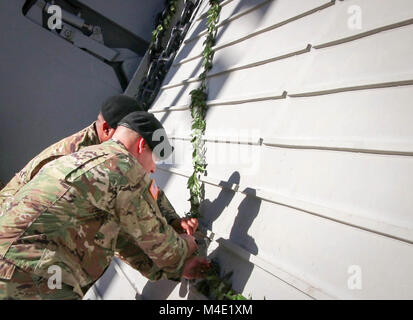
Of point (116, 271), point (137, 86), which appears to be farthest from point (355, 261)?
point (137, 86)

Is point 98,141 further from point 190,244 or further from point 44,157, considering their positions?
point 190,244

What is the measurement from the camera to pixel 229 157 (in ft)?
7.89

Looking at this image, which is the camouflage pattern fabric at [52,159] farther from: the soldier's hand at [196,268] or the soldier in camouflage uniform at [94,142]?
the soldier's hand at [196,268]

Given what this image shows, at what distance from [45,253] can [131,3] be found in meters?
4.27

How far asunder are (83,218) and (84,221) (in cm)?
3

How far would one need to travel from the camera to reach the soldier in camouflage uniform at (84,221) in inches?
62.4

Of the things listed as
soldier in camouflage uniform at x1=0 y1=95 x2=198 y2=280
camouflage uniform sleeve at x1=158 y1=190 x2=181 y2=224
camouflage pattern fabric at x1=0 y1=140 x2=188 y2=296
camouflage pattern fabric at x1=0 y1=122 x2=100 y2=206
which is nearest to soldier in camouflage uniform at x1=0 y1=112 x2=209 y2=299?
camouflage pattern fabric at x1=0 y1=140 x2=188 y2=296

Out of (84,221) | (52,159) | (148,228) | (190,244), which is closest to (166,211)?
(190,244)

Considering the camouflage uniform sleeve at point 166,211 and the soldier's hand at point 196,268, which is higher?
the camouflage uniform sleeve at point 166,211

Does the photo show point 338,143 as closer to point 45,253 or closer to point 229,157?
point 229,157

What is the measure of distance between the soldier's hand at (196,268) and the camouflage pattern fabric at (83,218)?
52 mm

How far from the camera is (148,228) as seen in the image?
1855 millimetres

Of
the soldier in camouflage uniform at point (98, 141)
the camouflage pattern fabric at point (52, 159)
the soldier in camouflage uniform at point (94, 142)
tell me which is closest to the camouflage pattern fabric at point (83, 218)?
the soldier in camouflage uniform at point (98, 141)

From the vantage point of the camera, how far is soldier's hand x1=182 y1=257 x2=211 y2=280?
2.03 metres
